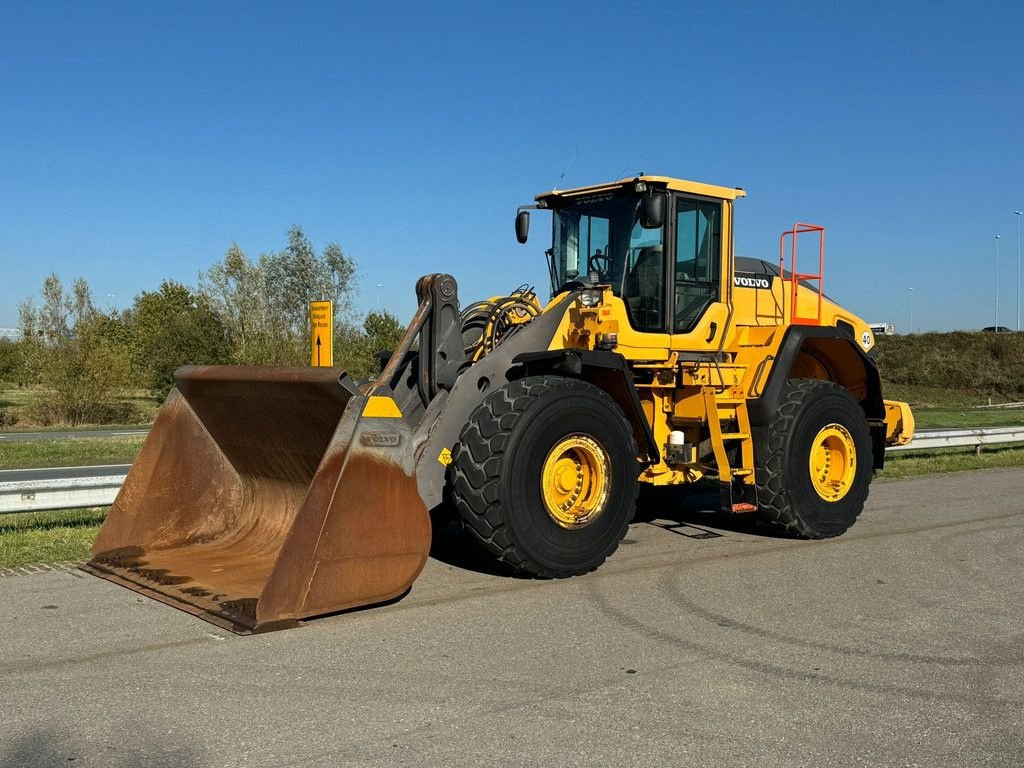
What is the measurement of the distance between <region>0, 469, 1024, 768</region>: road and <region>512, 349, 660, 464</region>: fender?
108 cm

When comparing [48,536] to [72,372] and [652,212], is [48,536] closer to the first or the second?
[652,212]

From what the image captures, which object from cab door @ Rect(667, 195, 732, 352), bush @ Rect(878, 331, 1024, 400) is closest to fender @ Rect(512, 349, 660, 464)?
cab door @ Rect(667, 195, 732, 352)

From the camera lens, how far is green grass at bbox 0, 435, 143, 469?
1816cm

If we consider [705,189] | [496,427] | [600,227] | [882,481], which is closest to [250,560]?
[496,427]

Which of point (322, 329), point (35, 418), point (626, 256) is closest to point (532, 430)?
point (626, 256)

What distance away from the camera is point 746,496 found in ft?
29.1

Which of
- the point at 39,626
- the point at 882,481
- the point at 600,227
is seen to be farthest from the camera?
the point at 882,481

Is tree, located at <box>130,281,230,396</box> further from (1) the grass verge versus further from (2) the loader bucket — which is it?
(2) the loader bucket

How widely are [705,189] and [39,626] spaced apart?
6.03 meters

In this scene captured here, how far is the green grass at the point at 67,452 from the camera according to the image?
1816 centimetres

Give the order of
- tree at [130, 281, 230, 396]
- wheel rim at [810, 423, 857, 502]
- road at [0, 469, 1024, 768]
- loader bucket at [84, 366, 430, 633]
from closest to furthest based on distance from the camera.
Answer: road at [0, 469, 1024, 768]
loader bucket at [84, 366, 430, 633]
wheel rim at [810, 423, 857, 502]
tree at [130, 281, 230, 396]

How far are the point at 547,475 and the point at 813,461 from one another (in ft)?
10.4

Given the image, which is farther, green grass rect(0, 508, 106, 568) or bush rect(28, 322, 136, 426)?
bush rect(28, 322, 136, 426)

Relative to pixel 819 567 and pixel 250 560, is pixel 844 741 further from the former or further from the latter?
pixel 250 560
